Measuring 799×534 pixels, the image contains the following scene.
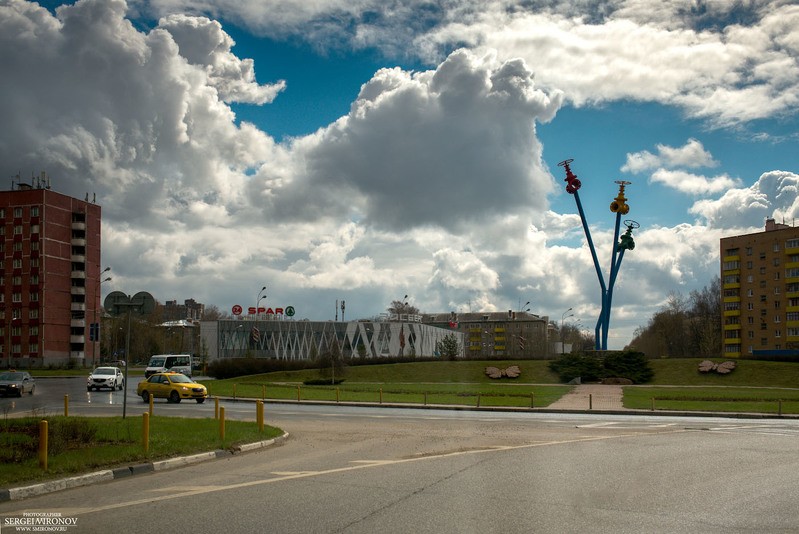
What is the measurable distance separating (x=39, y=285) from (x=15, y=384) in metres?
59.5

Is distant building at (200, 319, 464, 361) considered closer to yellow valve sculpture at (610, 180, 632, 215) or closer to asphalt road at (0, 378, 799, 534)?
yellow valve sculpture at (610, 180, 632, 215)

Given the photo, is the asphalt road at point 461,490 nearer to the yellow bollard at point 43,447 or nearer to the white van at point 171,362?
the yellow bollard at point 43,447

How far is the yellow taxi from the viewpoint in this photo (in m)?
37.0

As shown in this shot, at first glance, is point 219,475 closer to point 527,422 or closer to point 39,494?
point 39,494

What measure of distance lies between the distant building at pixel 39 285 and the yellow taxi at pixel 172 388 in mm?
62074

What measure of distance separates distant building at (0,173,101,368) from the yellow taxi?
62.1m

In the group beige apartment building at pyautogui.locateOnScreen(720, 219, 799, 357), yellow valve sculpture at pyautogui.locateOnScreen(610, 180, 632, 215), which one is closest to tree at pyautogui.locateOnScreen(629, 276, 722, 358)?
beige apartment building at pyautogui.locateOnScreen(720, 219, 799, 357)

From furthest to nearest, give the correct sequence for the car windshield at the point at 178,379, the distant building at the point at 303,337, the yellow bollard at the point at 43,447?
1. the distant building at the point at 303,337
2. the car windshield at the point at 178,379
3. the yellow bollard at the point at 43,447

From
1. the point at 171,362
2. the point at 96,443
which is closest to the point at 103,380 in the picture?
the point at 171,362

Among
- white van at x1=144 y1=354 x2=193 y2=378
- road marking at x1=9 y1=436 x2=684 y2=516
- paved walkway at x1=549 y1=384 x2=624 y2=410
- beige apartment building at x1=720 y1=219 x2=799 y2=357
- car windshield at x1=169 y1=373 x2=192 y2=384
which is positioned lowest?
paved walkway at x1=549 y1=384 x2=624 y2=410

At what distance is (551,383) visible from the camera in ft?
201

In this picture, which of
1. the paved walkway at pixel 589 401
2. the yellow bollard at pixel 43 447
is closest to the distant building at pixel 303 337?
the paved walkway at pixel 589 401

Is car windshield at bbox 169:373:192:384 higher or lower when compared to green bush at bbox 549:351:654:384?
higher

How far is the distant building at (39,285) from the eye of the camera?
95000mm
